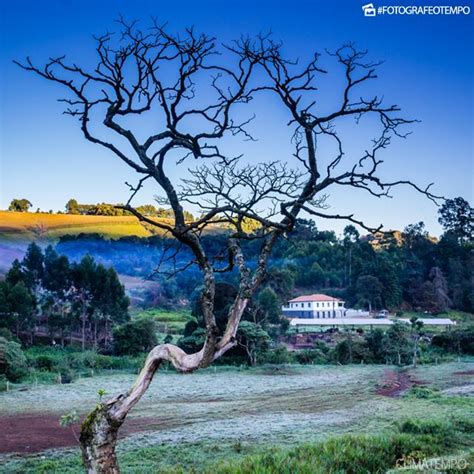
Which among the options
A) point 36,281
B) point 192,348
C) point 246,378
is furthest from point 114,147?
point 36,281

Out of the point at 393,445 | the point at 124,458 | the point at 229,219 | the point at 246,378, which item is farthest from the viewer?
the point at 246,378

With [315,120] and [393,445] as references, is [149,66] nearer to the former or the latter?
[315,120]

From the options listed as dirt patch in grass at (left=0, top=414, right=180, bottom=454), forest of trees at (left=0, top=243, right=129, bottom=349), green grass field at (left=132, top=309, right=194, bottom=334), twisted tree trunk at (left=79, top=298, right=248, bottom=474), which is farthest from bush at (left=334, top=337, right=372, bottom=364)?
twisted tree trunk at (left=79, top=298, right=248, bottom=474)

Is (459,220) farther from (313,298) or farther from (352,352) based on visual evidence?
(352,352)

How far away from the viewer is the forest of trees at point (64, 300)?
32906mm

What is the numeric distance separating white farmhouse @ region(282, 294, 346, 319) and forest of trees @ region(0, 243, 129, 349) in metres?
16.5

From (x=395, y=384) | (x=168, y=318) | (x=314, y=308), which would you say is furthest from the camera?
(x=314, y=308)

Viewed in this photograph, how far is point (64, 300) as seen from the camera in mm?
36062

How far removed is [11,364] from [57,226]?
25041mm

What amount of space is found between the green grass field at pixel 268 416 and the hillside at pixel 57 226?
71.6ft

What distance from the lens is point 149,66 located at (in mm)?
5816

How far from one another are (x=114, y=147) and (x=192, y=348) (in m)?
22.3

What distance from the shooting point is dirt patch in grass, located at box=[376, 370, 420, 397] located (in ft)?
64.8

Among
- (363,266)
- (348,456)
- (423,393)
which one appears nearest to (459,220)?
(363,266)
